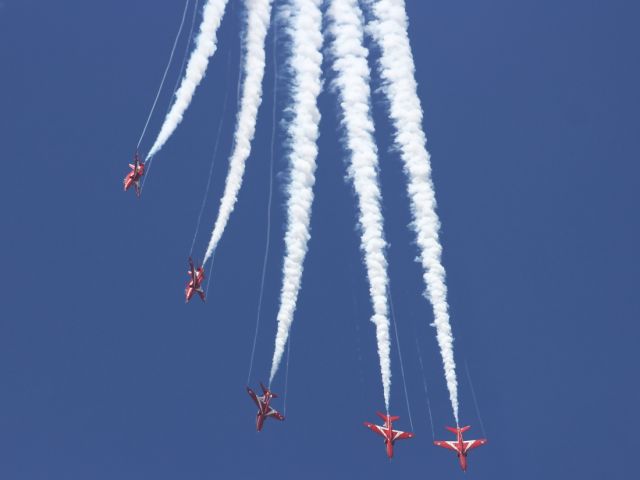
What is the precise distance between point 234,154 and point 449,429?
18096 mm

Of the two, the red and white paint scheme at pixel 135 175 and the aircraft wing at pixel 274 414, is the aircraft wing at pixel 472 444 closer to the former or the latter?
the aircraft wing at pixel 274 414

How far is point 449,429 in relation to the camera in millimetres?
32438

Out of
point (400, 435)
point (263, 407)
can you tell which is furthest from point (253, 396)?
point (400, 435)

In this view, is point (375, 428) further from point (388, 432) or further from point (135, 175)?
point (135, 175)

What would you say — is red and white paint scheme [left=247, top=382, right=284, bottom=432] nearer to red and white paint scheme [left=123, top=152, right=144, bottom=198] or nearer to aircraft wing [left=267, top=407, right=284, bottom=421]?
aircraft wing [left=267, top=407, right=284, bottom=421]

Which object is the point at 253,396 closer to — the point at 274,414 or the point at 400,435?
the point at 274,414

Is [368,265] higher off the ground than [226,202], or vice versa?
[226,202]

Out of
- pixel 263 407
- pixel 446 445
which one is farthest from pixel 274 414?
pixel 446 445

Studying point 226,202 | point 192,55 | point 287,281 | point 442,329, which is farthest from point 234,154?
point 442,329

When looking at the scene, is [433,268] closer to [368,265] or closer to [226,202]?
[368,265]

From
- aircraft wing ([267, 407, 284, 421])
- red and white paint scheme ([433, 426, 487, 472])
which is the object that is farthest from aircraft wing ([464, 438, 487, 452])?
aircraft wing ([267, 407, 284, 421])

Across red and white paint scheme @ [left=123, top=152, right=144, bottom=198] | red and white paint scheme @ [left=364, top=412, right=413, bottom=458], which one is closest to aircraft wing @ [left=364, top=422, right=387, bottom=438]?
red and white paint scheme @ [left=364, top=412, right=413, bottom=458]

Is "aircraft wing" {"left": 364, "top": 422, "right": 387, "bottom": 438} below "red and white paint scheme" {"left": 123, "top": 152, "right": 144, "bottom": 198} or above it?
below

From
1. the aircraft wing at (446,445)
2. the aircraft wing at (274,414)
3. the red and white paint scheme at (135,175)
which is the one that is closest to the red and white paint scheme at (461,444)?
the aircraft wing at (446,445)
